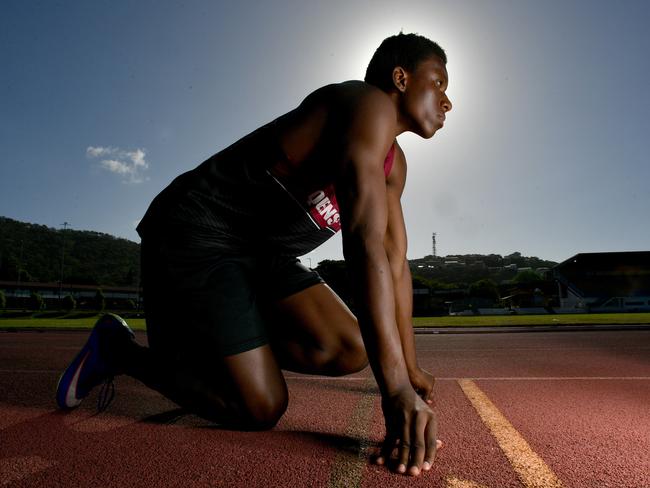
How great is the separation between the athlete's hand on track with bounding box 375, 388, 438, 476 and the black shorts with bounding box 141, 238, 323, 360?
992 mm

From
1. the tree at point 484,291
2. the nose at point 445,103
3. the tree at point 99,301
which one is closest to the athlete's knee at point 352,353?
the nose at point 445,103

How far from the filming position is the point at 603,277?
54375 millimetres

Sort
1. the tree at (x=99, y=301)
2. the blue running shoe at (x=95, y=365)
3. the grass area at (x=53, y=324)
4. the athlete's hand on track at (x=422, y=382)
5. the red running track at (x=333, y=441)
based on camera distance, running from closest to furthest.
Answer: the red running track at (x=333, y=441), the athlete's hand on track at (x=422, y=382), the blue running shoe at (x=95, y=365), the grass area at (x=53, y=324), the tree at (x=99, y=301)

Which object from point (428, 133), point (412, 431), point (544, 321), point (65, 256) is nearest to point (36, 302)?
point (544, 321)

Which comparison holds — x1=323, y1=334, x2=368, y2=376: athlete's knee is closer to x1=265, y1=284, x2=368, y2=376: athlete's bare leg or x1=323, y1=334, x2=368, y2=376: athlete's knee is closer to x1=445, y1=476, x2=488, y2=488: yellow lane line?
x1=265, y1=284, x2=368, y2=376: athlete's bare leg

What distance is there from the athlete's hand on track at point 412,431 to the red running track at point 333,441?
29 cm

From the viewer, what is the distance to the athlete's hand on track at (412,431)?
1407 millimetres

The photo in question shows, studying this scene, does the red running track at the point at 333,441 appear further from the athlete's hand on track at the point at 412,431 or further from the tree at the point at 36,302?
the tree at the point at 36,302

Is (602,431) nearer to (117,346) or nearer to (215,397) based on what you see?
(215,397)

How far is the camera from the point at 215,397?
2.20 m

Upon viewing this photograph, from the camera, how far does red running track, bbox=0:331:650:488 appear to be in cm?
172

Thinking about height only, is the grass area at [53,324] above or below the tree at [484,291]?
above

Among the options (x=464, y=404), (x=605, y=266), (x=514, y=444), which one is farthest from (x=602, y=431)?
(x=605, y=266)

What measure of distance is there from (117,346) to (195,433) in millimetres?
770
